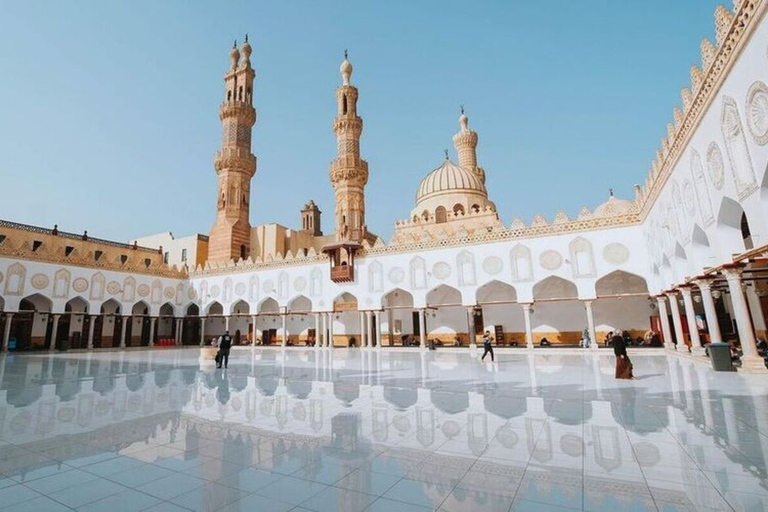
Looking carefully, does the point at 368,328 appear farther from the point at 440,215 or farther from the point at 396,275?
the point at 440,215

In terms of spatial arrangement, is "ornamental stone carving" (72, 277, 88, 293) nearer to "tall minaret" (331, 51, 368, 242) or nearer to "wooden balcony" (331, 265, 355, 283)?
"wooden balcony" (331, 265, 355, 283)

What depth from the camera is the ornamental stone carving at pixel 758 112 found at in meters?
6.70

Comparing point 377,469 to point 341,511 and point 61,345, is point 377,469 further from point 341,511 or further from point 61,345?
point 61,345

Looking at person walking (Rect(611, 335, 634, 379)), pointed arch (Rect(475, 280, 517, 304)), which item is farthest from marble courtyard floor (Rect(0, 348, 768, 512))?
pointed arch (Rect(475, 280, 517, 304))

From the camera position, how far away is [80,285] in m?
24.3

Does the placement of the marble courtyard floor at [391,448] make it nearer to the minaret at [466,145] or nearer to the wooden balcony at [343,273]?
the wooden balcony at [343,273]

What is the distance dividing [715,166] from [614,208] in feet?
48.3

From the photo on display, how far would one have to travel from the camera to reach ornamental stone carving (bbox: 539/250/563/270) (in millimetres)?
18359

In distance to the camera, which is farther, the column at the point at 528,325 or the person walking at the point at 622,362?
the column at the point at 528,325

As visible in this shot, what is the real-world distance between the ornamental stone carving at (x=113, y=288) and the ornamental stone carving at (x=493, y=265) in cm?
2327

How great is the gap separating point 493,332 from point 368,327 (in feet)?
23.5

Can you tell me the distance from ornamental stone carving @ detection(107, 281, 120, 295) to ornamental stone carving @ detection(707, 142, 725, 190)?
99.3 feet

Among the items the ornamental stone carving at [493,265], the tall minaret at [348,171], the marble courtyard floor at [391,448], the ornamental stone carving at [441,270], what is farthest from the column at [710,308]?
the tall minaret at [348,171]

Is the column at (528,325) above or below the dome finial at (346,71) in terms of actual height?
below
